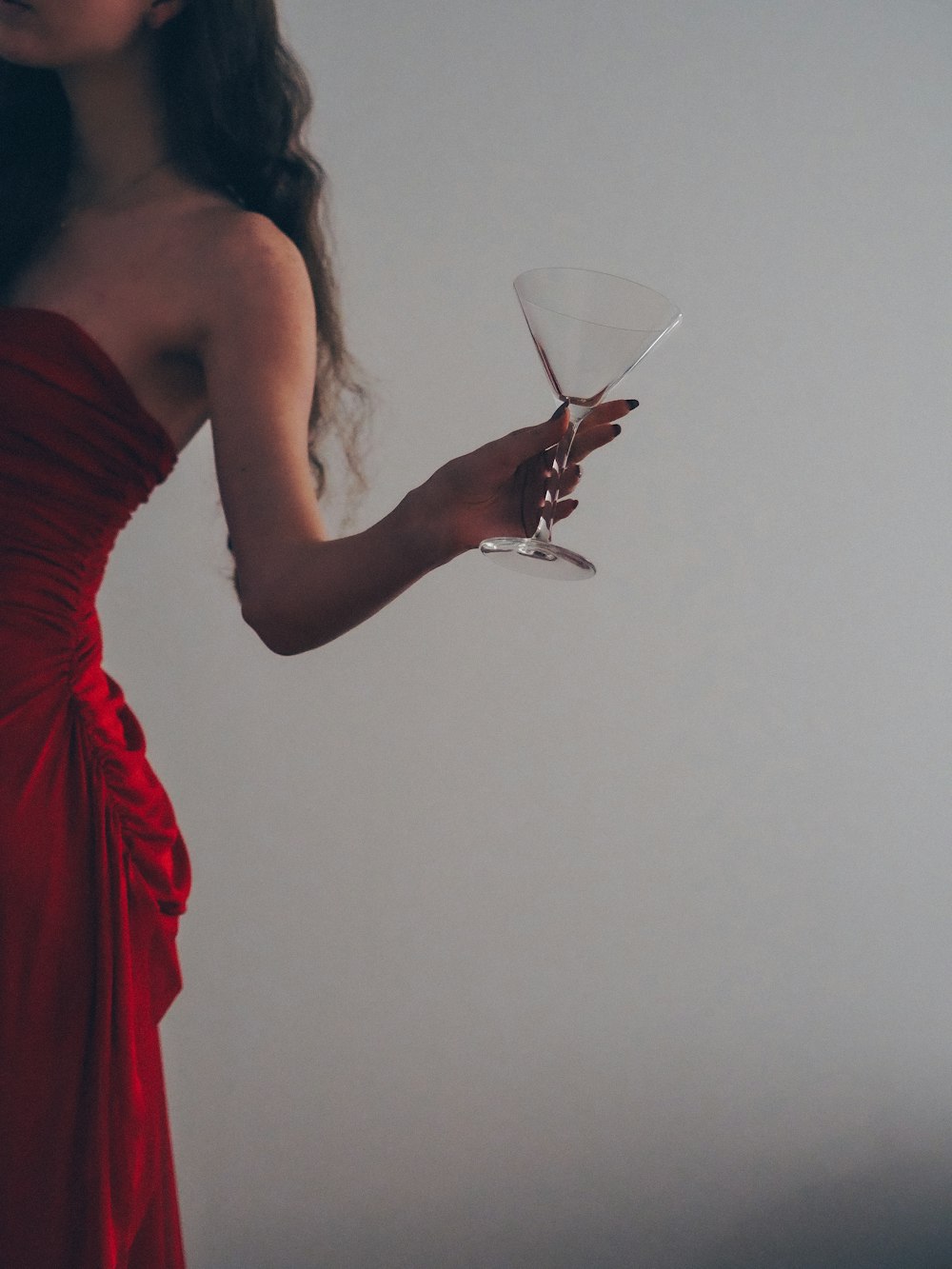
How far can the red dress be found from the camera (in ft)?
2.54

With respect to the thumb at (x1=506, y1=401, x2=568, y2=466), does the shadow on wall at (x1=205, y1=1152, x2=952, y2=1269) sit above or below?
below

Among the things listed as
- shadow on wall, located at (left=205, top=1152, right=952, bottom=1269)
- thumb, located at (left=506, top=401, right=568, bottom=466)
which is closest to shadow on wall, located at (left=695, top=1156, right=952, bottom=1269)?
shadow on wall, located at (left=205, top=1152, right=952, bottom=1269)

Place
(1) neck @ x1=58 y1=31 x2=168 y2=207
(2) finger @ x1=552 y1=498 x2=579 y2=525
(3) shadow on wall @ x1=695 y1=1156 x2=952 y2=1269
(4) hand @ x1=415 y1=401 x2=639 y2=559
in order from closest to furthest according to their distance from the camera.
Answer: (4) hand @ x1=415 y1=401 x2=639 y2=559
(2) finger @ x1=552 y1=498 x2=579 y2=525
(1) neck @ x1=58 y1=31 x2=168 y2=207
(3) shadow on wall @ x1=695 y1=1156 x2=952 y2=1269

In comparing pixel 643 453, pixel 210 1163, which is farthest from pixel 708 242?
pixel 210 1163

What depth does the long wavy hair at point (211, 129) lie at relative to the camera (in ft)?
2.91

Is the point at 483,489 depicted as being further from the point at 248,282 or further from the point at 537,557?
the point at 248,282

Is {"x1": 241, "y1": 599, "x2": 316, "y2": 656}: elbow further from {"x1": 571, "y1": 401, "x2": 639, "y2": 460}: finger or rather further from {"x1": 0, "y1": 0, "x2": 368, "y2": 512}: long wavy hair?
{"x1": 0, "y1": 0, "x2": 368, "y2": 512}: long wavy hair

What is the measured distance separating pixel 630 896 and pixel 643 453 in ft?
2.30

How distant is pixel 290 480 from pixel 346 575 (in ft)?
0.28

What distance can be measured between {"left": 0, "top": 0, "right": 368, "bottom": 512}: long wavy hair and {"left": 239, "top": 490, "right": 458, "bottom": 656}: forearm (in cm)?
38

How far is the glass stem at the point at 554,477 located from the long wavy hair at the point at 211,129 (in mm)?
334

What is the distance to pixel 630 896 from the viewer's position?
1.80 meters

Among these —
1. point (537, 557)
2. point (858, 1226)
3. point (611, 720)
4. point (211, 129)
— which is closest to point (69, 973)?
point (537, 557)

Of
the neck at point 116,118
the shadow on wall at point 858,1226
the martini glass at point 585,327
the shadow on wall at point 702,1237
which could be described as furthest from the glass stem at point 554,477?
the shadow on wall at point 858,1226
